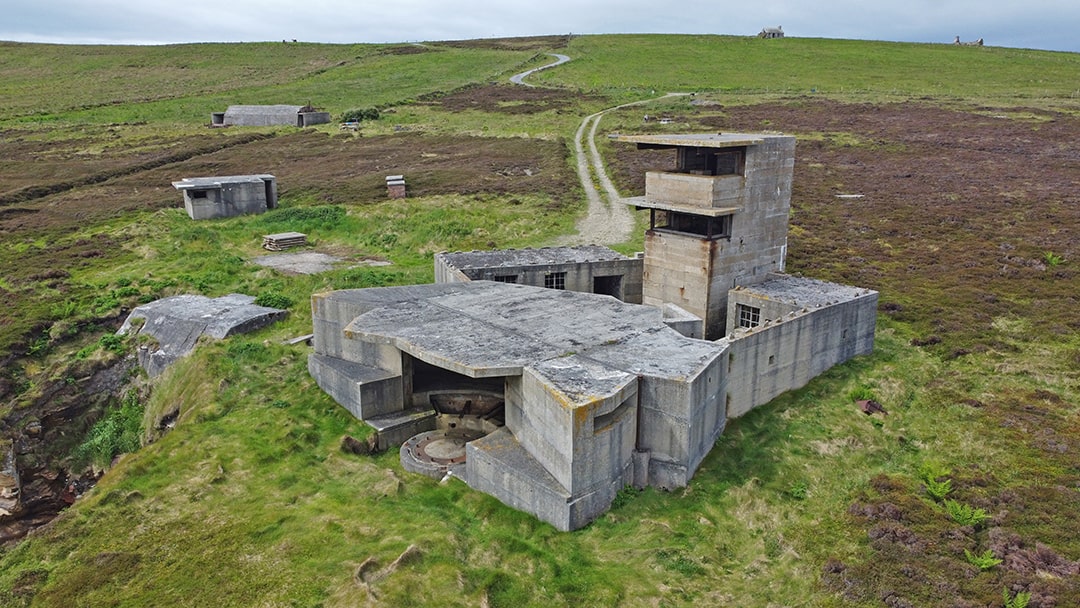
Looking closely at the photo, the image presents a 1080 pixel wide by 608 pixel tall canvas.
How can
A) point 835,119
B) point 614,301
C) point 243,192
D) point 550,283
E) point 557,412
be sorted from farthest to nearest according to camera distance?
point 835,119, point 243,192, point 550,283, point 614,301, point 557,412

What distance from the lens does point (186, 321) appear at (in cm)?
3034

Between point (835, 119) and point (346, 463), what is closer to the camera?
point (346, 463)

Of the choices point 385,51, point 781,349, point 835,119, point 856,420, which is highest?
point 385,51

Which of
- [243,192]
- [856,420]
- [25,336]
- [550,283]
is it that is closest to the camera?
[856,420]

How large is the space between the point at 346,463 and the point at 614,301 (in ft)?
34.3

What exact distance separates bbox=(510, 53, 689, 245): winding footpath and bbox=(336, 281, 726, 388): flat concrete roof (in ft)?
25.3

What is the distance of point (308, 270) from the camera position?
3809cm

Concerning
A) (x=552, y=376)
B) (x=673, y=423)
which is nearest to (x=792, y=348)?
(x=673, y=423)

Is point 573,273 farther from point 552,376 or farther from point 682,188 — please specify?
point 552,376

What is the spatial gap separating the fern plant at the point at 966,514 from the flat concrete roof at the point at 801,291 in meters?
9.15

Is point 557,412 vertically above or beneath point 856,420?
above

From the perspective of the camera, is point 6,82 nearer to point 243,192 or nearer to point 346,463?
point 243,192

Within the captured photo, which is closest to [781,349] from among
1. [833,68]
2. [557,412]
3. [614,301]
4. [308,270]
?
[614,301]

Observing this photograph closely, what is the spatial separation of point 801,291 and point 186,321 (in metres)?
23.7
